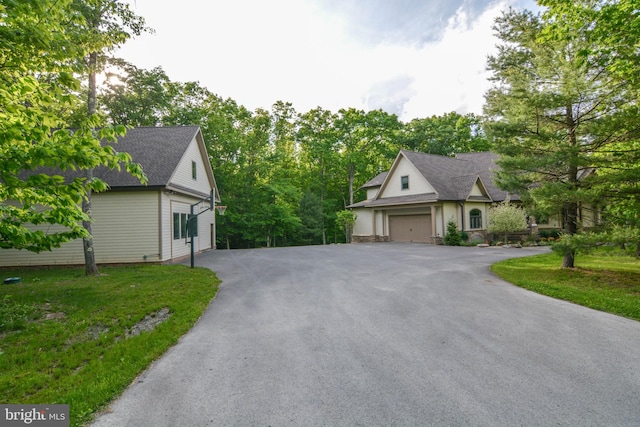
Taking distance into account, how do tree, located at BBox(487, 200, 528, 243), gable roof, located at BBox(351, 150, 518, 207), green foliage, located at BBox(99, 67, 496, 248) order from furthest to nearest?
green foliage, located at BBox(99, 67, 496, 248) → gable roof, located at BBox(351, 150, 518, 207) → tree, located at BBox(487, 200, 528, 243)

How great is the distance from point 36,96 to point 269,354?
5.29 metres

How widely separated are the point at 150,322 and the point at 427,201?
62.5 ft

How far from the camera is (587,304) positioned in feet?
21.9

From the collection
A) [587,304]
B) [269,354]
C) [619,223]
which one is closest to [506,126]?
[619,223]

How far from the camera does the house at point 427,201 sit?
21.9 metres

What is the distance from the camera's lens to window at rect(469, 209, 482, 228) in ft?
73.6

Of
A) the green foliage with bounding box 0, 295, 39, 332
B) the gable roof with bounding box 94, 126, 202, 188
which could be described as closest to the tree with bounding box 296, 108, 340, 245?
the gable roof with bounding box 94, 126, 202, 188

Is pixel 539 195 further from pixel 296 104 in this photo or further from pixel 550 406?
pixel 296 104

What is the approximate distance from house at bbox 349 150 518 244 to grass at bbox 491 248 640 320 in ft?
30.9

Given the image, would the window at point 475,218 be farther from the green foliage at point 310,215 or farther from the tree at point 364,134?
the tree at point 364,134

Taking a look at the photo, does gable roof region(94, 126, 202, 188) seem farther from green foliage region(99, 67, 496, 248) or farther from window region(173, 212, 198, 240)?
green foliage region(99, 67, 496, 248)

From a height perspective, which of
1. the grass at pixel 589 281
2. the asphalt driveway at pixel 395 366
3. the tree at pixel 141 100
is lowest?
the asphalt driveway at pixel 395 366

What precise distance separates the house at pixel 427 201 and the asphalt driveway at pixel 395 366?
49.4 feet

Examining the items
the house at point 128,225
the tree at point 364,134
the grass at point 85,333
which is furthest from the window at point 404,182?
the grass at point 85,333
